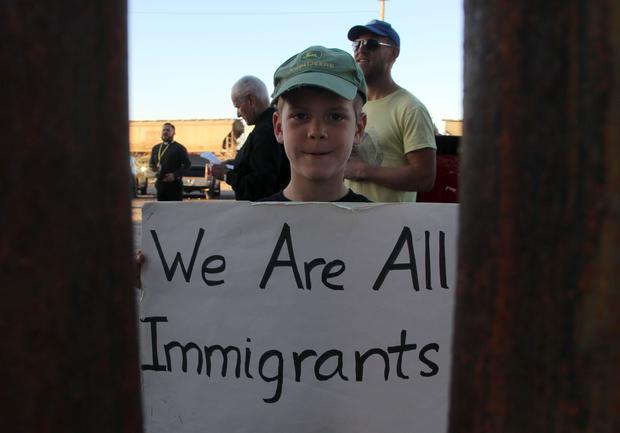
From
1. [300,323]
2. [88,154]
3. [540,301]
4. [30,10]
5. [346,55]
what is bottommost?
[300,323]

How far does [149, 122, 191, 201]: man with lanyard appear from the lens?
29.6ft

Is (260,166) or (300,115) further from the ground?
(300,115)

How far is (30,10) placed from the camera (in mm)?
477

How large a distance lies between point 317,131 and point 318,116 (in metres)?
0.06

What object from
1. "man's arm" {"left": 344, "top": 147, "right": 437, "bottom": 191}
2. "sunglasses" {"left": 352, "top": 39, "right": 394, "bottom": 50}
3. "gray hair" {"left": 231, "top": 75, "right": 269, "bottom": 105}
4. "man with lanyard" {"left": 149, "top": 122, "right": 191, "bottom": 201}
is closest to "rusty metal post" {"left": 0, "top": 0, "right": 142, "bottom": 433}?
"man's arm" {"left": 344, "top": 147, "right": 437, "bottom": 191}

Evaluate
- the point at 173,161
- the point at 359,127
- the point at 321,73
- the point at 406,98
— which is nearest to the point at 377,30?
the point at 406,98

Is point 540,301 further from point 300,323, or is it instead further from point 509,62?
point 300,323

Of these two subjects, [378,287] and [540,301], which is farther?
[378,287]

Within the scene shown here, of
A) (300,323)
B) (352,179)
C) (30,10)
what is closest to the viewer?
(30,10)

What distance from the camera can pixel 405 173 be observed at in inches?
108

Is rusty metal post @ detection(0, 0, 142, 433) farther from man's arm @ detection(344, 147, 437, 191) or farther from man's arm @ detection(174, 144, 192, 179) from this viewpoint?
man's arm @ detection(174, 144, 192, 179)

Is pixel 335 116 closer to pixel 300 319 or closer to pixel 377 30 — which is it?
pixel 300 319

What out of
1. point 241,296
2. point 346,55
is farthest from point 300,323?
point 346,55

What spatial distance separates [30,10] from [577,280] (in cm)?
47
